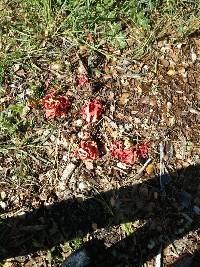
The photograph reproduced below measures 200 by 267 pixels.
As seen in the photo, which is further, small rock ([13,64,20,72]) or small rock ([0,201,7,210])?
small rock ([13,64,20,72])

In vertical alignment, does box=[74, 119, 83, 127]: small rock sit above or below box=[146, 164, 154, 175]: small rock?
above

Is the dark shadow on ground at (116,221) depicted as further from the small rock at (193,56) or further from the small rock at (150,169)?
the small rock at (193,56)

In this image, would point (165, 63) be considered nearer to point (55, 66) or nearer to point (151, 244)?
point (55, 66)

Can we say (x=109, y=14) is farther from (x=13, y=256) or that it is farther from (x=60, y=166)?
(x=13, y=256)

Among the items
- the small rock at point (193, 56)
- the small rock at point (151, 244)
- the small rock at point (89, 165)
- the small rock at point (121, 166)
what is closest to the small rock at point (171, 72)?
the small rock at point (193, 56)

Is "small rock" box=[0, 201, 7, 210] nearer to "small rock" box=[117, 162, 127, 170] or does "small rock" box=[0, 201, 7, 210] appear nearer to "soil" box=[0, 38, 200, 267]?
"soil" box=[0, 38, 200, 267]

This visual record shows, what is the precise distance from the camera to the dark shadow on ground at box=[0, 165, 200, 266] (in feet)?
13.1

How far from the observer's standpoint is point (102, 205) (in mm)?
4219

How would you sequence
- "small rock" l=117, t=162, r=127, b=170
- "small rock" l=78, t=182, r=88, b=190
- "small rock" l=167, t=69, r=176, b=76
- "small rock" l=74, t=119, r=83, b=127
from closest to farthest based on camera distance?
1. "small rock" l=78, t=182, r=88, b=190
2. "small rock" l=117, t=162, r=127, b=170
3. "small rock" l=74, t=119, r=83, b=127
4. "small rock" l=167, t=69, r=176, b=76

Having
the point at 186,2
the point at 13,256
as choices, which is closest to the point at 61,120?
the point at 13,256

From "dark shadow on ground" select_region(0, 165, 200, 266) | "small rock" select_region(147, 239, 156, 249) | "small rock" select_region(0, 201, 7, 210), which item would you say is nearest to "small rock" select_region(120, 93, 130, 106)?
"dark shadow on ground" select_region(0, 165, 200, 266)

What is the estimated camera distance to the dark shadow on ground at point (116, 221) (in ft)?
13.1

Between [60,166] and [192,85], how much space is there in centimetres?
179

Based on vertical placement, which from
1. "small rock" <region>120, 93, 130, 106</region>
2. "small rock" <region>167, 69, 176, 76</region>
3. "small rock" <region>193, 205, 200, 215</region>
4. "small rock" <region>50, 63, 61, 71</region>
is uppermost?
"small rock" <region>167, 69, 176, 76</region>
